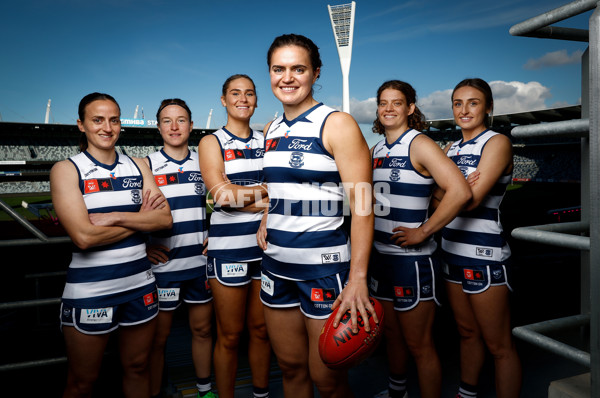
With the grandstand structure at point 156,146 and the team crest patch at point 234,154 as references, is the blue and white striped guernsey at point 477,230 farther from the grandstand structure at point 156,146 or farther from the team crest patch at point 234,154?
the grandstand structure at point 156,146

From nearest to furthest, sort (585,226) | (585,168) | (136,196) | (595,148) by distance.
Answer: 1. (595,148)
2. (585,226)
3. (585,168)
4. (136,196)

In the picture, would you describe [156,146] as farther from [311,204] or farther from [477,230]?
[311,204]

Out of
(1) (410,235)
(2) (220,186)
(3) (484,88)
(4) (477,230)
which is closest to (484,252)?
(4) (477,230)

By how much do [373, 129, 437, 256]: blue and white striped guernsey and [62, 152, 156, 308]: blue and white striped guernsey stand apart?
1.37m

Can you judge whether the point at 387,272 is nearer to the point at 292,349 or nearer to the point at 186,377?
the point at 292,349

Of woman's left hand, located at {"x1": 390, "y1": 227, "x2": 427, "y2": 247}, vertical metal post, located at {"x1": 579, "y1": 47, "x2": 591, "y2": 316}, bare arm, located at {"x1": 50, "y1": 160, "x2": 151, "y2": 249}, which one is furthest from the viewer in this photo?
woman's left hand, located at {"x1": 390, "y1": 227, "x2": 427, "y2": 247}

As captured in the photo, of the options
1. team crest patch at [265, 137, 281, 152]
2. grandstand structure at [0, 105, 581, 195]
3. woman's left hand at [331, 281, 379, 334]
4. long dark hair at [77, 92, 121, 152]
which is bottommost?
woman's left hand at [331, 281, 379, 334]

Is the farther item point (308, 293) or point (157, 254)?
point (157, 254)

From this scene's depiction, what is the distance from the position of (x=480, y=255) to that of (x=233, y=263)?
57.1 inches

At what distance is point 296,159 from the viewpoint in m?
1.74

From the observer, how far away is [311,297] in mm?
1744

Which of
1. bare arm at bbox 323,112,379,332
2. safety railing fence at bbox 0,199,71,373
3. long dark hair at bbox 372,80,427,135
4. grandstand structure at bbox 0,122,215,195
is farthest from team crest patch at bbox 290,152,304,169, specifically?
grandstand structure at bbox 0,122,215,195

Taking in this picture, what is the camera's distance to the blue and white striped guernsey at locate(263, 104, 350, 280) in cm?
172

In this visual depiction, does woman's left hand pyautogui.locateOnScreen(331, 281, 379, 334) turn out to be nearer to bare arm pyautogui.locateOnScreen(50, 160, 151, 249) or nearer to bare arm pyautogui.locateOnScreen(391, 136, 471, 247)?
bare arm pyautogui.locateOnScreen(391, 136, 471, 247)
